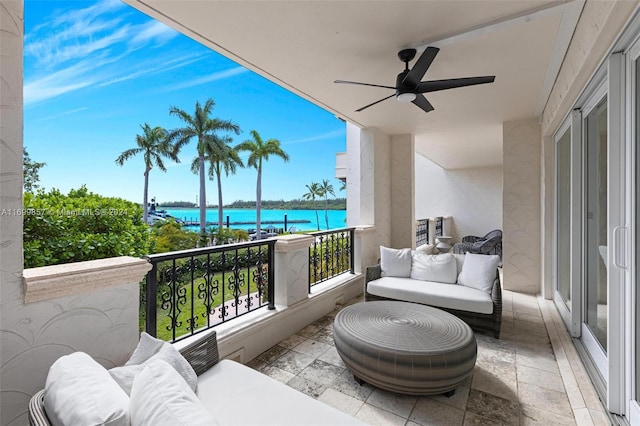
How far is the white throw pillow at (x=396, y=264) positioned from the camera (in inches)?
143

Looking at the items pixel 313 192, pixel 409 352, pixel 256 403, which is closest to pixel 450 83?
pixel 409 352

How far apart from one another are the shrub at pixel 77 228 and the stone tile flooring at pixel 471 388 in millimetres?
3809

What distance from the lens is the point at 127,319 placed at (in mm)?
1630

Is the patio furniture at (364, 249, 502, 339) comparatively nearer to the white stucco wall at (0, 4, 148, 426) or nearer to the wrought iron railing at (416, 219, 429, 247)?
the white stucco wall at (0, 4, 148, 426)

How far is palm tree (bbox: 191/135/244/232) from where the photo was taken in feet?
51.8

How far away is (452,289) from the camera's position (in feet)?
10.2

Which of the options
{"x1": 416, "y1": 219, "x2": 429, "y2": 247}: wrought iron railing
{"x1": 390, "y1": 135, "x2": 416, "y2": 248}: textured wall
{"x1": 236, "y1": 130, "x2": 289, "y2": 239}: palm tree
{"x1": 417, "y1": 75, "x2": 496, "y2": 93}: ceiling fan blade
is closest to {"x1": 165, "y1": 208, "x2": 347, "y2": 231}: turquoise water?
{"x1": 416, "y1": 219, "x2": 429, "y2": 247}: wrought iron railing

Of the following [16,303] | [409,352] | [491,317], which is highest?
[16,303]

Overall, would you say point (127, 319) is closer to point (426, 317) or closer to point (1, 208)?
point (1, 208)

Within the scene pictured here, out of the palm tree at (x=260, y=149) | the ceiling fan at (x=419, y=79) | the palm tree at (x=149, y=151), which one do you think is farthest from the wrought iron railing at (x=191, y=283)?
the palm tree at (x=149, y=151)

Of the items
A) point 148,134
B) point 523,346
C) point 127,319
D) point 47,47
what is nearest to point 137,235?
point 127,319

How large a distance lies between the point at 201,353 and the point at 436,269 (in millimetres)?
2853

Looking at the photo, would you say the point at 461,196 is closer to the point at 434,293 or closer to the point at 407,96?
the point at 434,293

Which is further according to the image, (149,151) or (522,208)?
(149,151)
